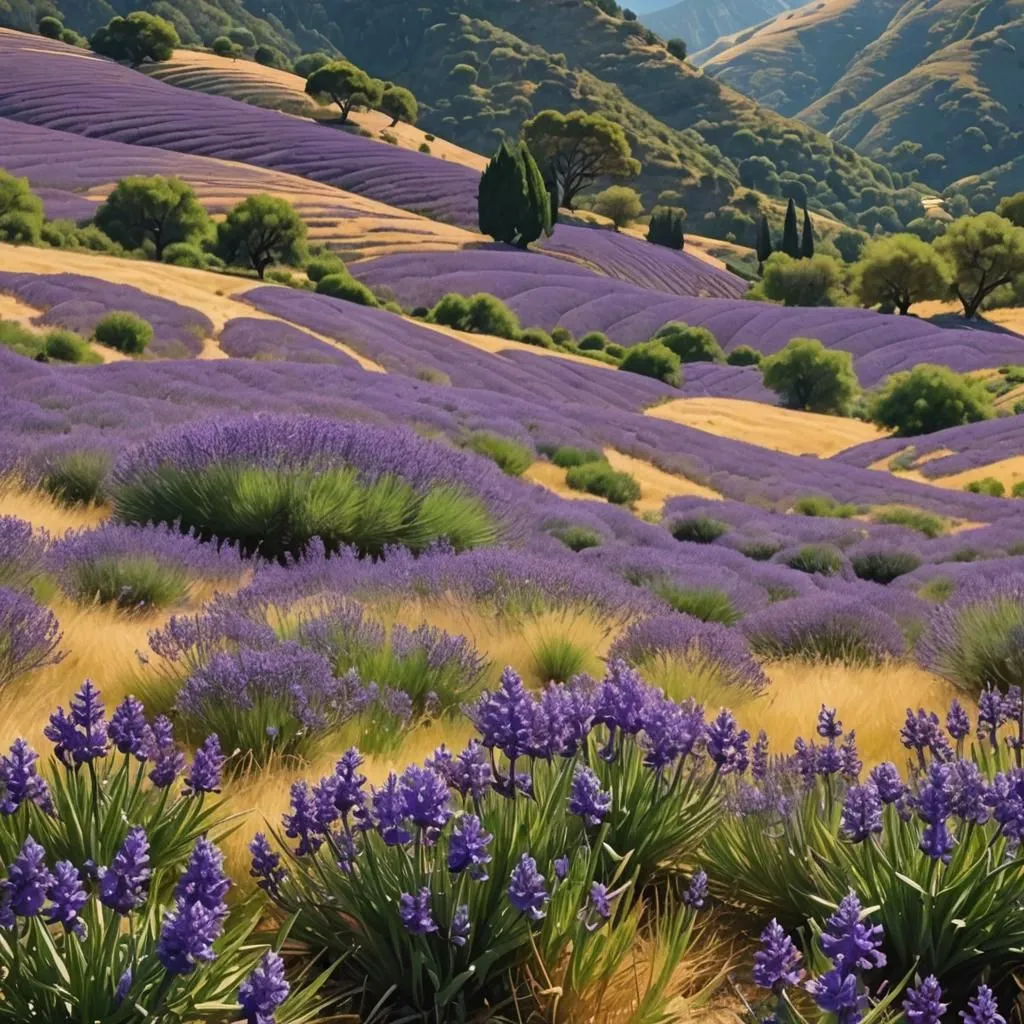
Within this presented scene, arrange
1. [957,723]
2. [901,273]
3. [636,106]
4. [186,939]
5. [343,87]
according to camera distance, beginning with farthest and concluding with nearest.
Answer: [636,106] < [343,87] < [901,273] < [957,723] < [186,939]

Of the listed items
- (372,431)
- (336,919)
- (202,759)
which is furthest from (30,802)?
(372,431)

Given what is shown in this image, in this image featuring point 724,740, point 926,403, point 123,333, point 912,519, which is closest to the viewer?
point 724,740

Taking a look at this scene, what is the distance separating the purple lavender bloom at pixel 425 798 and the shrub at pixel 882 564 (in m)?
12.8

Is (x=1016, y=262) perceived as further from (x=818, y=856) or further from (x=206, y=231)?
(x=818, y=856)

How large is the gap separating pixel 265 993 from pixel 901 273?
69.3m

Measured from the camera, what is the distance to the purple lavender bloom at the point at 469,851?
184 centimetres

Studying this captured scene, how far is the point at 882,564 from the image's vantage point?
13.8 m

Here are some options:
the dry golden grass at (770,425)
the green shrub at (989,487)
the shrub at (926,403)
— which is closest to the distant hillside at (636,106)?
the shrub at (926,403)

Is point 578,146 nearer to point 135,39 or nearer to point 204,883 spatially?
point 135,39

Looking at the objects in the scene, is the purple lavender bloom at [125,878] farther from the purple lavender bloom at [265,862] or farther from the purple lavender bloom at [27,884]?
the purple lavender bloom at [265,862]

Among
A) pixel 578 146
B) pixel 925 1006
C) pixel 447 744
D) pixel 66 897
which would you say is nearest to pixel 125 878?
pixel 66 897

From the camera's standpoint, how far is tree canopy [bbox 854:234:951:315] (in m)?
62.0

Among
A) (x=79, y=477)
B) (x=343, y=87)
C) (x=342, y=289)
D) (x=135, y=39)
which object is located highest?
(x=135, y=39)

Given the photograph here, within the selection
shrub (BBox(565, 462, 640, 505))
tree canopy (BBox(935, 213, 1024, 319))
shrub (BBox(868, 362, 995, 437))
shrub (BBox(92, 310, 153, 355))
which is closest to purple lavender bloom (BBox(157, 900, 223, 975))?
shrub (BBox(565, 462, 640, 505))
